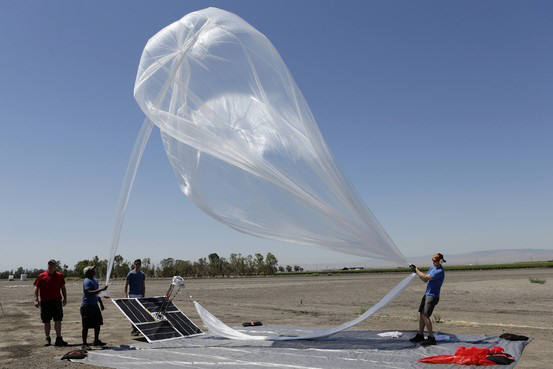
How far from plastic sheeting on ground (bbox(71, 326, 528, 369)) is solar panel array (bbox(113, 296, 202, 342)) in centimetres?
49

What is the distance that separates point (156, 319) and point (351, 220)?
5.57 m

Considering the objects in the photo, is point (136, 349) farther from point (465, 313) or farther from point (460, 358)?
point (465, 313)

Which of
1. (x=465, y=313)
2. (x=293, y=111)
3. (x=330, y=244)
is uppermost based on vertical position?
(x=293, y=111)

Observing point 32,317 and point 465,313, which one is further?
point 32,317

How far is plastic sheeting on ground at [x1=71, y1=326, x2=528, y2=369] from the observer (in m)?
7.55

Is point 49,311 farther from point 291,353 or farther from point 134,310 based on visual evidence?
point 291,353

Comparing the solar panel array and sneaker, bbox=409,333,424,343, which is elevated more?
the solar panel array

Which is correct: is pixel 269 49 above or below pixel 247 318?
above

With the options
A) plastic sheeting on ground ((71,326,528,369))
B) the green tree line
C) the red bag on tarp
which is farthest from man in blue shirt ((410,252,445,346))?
the green tree line

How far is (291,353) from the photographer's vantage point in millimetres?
8391

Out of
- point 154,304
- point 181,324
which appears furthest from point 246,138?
point 154,304

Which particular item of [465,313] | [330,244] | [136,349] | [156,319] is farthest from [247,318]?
[330,244]

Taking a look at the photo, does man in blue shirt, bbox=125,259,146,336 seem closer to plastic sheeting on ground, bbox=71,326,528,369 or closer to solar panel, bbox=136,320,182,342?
solar panel, bbox=136,320,182,342

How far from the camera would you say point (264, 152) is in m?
7.88
